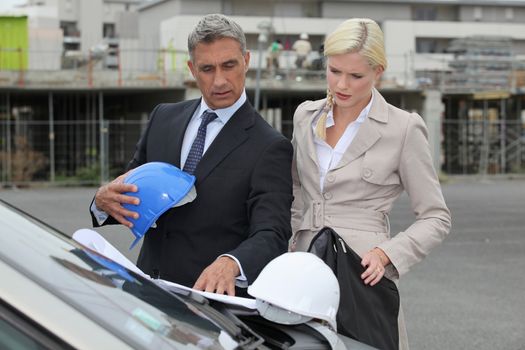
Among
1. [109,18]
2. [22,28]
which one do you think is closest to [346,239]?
[22,28]

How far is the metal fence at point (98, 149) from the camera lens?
26297 mm

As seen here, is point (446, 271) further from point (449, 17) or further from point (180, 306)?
point (449, 17)

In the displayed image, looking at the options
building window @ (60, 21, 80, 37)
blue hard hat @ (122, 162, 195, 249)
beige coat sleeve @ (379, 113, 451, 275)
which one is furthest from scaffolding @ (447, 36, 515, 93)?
building window @ (60, 21, 80, 37)

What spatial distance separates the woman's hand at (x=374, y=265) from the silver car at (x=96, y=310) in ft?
1.34

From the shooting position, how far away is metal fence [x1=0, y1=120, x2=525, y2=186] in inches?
1035

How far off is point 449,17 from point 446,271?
64.5 metres

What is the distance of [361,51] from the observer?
8.89 ft

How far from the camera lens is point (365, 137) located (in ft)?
9.27

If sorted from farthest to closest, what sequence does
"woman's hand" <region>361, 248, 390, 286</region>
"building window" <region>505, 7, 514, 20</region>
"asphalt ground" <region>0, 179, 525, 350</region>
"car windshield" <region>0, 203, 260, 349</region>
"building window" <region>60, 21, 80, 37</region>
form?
"building window" <region>60, 21, 80, 37</region>
"building window" <region>505, 7, 514, 20</region>
"asphalt ground" <region>0, 179, 525, 350</region>
"woman's hand" <region>361, 248, 390, 286</region>
"car windshield" <region>0, 203, 260, 349</region>

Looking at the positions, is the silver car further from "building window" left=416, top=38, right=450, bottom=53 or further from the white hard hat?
"building window" left=416, top=38, right=450, bottom=53

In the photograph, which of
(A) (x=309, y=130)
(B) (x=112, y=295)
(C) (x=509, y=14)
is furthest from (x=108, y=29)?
(B) (x=112, y=295)

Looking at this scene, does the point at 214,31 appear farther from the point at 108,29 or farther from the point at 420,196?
the point at 108,29

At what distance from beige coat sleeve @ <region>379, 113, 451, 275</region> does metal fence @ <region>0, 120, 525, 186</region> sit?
2359 centimetres

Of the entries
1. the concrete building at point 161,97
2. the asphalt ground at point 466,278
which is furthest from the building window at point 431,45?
the asphalt ground at point 466,278
